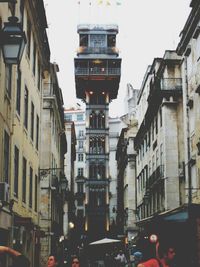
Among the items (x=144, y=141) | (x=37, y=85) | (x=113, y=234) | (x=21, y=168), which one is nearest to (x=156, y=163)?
(x=144, y=141)

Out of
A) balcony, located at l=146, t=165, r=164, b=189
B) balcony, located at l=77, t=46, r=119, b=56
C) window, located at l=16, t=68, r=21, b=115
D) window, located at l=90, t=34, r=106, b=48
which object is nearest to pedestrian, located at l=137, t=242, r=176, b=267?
window, located at l=16, t=68, r=21, b=115

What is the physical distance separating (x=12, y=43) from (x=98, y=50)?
115 meters

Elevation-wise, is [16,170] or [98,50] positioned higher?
[98,50]

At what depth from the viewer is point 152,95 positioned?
4784 centimetres

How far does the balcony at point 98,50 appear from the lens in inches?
4838

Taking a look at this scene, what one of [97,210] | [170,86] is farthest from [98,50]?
[170,86]

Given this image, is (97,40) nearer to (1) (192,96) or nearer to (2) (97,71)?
(2) (97,71)

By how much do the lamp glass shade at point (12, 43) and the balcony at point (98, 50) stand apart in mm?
114322

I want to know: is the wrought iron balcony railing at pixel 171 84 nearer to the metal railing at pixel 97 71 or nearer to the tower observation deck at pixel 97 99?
the tower observation deck at pixel 97 99

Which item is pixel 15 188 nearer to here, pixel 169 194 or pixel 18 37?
pixel 18 37

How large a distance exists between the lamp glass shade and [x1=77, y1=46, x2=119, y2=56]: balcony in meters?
114

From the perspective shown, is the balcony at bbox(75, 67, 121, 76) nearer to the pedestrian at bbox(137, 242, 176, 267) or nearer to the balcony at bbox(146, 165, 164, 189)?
the balcony at bbox(146, 165, 164, 189)

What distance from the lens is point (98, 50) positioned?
12331cm

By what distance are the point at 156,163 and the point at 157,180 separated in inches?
108
